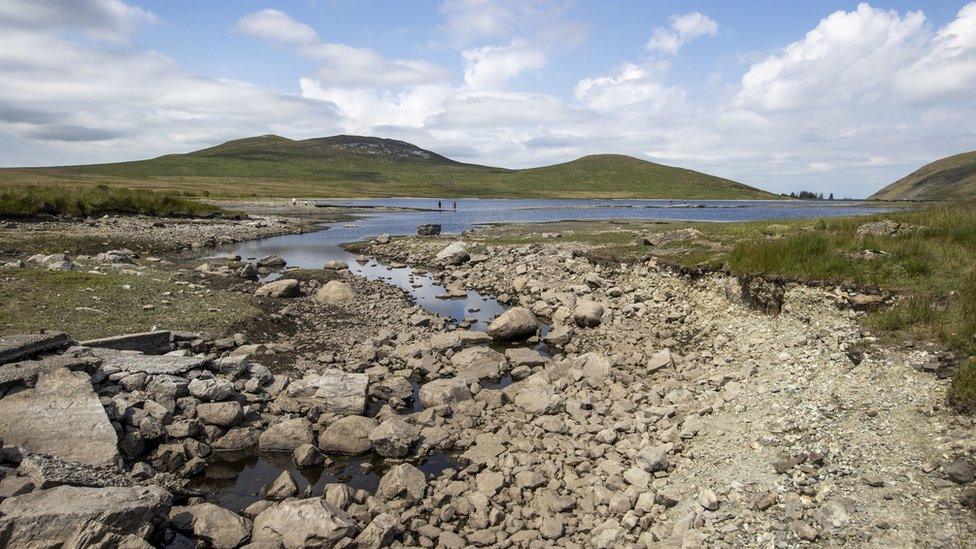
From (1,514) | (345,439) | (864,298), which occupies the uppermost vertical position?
(864,298)

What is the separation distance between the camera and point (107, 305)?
1675 cm

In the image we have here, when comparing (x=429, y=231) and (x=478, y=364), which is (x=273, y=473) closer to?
(x=478, y=364)

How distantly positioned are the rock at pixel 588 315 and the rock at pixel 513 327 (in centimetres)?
166

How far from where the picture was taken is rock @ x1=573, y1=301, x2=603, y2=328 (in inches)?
720

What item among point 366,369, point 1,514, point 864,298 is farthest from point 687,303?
point 1,514

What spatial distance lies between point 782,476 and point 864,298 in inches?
266

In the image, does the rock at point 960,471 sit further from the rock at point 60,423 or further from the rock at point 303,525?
the rock at point 60,423

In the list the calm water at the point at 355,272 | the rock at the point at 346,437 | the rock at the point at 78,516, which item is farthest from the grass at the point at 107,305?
the rock at the point at 78,516

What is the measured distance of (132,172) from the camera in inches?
6580

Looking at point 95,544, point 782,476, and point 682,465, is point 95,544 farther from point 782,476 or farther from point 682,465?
point 782,476

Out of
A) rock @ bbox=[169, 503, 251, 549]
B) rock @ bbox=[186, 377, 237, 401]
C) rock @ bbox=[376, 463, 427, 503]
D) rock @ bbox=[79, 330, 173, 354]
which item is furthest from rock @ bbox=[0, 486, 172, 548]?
rock @ bbox=[79, 330, 173, 354]

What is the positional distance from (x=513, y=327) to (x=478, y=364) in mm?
3128

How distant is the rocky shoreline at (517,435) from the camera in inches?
287

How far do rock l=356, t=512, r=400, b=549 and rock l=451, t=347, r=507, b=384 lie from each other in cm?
602
